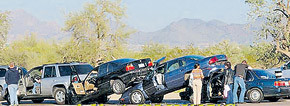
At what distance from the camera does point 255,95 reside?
1791cm

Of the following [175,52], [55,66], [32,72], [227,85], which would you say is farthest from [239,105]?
[175,52]

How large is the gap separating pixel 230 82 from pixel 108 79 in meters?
4.92

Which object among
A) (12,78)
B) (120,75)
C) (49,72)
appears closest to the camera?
(12,78)

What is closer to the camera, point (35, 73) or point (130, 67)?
point (130, 67)

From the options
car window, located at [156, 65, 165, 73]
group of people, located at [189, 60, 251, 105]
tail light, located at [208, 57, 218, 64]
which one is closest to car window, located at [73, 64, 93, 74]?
car window, located at [156, 65, 165, 73]

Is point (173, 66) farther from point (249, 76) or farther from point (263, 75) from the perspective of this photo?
point (263, 75)

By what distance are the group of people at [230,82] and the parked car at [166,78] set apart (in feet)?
2.27

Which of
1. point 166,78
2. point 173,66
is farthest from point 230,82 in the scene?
point 166,78

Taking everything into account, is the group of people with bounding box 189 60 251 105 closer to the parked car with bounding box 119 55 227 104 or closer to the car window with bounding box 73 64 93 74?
the parked car with bounding box 119 55 227 104

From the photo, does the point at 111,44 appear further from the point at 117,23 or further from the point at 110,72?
the point at 110,72

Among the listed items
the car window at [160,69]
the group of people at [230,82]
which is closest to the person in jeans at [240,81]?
the group of people at [230,82]

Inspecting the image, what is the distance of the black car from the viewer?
64.0 feet

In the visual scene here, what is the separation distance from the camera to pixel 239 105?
16.8 meters

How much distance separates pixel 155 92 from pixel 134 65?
158 centimetres
